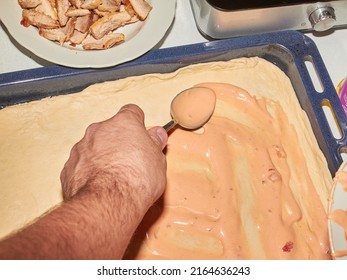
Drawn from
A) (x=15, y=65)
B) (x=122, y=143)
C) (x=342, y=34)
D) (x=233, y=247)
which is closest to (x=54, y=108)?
(x=15, y=65)

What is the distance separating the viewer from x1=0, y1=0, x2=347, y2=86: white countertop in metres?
1.12

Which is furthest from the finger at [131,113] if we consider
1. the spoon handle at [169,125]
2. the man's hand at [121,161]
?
the spoon handle at [169,125]

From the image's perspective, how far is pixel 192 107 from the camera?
38.5 inches

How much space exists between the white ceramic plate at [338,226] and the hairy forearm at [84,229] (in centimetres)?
36

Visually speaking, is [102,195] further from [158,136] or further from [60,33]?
[60,33]

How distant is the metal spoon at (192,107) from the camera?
3.22 feet

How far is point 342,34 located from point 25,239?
958 millimetres

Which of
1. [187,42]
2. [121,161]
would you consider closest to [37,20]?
[187,42]

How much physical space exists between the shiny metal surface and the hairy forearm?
0.49 m

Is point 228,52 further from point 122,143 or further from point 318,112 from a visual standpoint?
point 122,143

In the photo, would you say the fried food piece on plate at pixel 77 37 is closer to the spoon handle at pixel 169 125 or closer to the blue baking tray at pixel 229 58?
the blue baking tray at pixel 229 58

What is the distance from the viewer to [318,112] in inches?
39.7

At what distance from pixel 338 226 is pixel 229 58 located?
0.43m

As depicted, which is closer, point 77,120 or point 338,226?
point 338,226
